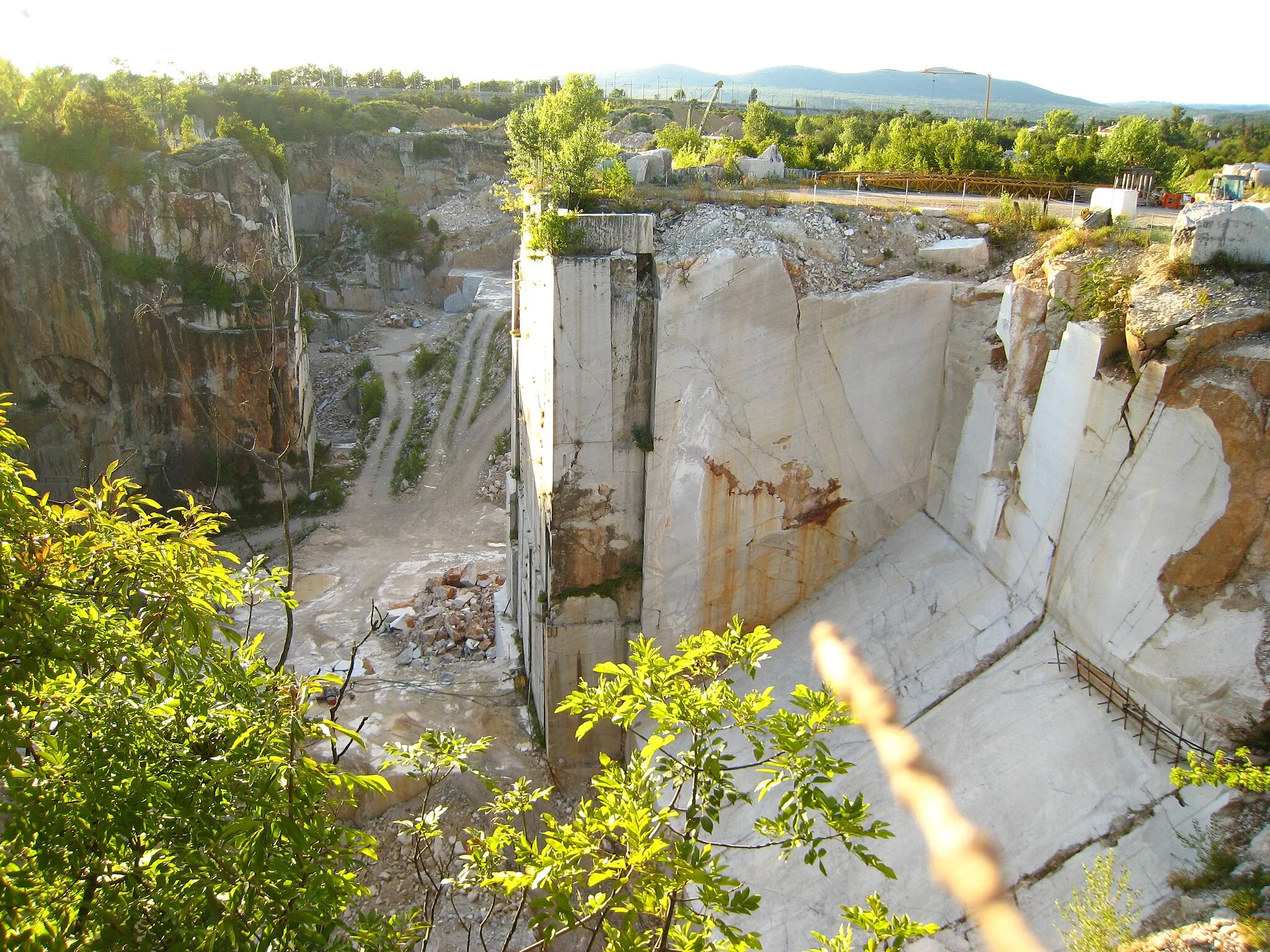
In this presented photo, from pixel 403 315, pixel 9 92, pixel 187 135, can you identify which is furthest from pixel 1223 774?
pixel 403 315

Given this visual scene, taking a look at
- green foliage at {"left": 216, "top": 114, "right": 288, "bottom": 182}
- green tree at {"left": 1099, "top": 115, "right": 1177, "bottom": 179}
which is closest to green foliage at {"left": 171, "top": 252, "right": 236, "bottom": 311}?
green foliage at {"left": 216, "top": 114, "right": 288, "bottom": 182}

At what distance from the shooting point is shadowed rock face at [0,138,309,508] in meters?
20.5

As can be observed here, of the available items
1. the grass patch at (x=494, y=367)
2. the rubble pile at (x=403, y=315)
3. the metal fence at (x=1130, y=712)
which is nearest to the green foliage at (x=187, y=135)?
the rubble pile at (x=403, y=315)

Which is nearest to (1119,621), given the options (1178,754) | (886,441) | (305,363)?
(1178,754)

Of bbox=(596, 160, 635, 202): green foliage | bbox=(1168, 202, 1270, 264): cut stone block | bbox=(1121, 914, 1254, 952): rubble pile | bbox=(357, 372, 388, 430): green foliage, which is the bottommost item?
bbox=(357, 372, 388, 430): green foliage

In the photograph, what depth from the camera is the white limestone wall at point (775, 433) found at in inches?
372

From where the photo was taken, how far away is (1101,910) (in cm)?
564

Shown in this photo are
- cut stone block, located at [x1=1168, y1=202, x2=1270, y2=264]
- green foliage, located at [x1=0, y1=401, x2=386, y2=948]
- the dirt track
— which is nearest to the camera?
green foliage, located at [x1=0, y1=401, x2=386, y2=948]

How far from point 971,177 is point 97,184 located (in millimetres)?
19528

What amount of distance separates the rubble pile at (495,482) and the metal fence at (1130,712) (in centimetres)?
1495

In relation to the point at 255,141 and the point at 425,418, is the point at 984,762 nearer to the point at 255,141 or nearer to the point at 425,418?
the point at 425,418

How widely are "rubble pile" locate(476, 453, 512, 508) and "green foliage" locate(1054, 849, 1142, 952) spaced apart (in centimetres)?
1618

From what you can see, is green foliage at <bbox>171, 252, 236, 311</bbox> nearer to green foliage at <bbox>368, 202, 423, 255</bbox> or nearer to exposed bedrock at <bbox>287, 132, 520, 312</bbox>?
exposed bedrock at <bbox>287, 132, 520, 312</bbox>

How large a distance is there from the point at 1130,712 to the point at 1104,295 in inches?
146
